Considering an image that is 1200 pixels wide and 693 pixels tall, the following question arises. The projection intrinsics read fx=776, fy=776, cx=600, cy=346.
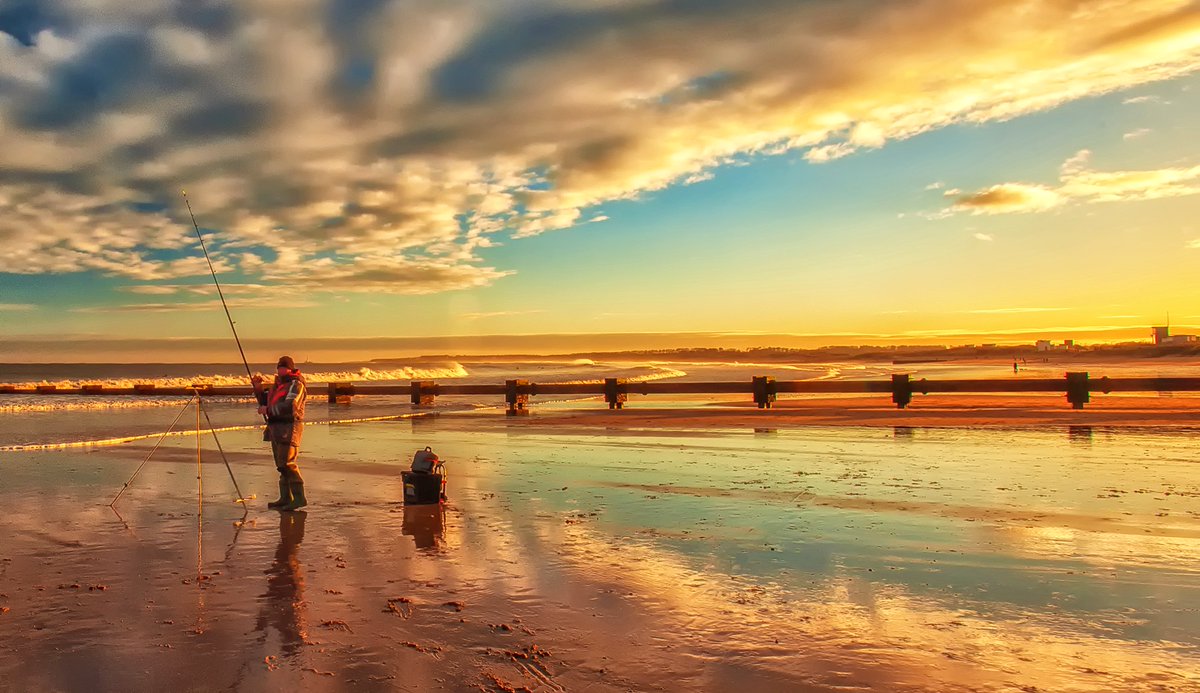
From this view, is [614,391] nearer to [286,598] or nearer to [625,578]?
[625,578]

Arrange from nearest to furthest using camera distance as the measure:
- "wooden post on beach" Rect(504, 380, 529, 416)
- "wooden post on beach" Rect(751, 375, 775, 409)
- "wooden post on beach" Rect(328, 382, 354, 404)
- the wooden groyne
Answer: the wooden groyne, "wooden post on beach" Rect(751, 375, 775, 409), "wooden post on beach" Rect(504, 380, 529, 416), "wooden post on beach" Rect(328, 382, 354, 404)

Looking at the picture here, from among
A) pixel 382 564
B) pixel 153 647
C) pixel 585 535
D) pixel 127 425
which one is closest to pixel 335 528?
pixel 382 564

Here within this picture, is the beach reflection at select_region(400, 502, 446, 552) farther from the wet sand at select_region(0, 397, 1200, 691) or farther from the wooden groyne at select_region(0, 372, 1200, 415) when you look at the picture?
the wooden groyne at select_region(0, 372, 1200, 415)

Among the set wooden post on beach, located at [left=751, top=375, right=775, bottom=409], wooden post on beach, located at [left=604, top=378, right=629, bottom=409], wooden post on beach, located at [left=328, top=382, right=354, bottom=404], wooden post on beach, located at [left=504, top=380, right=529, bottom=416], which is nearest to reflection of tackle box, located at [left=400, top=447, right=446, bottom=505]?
wooden post on beach, located at [left=504, top=380, right=529, bottom=416]

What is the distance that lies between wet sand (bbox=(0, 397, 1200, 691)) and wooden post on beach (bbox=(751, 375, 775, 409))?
1194 centimetres

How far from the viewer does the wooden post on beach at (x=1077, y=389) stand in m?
22.3

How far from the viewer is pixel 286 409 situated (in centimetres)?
1062

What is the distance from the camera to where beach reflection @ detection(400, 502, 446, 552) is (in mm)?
8203

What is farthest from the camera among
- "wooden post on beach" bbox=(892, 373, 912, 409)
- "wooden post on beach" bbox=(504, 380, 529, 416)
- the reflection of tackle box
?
"wooden post on beach" bbox=(504, 380, 529, 416)

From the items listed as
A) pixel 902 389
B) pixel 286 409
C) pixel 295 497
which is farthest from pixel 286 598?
pixel 902 389

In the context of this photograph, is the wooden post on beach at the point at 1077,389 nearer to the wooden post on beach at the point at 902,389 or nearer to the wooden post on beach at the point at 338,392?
the wooden post on beach at the point at 902,389

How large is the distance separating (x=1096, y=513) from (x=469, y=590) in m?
7.37

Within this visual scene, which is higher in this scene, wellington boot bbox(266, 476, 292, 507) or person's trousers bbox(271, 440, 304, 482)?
person's trousers bbox(271, 440, 304, 482)

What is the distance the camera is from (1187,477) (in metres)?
11.4
